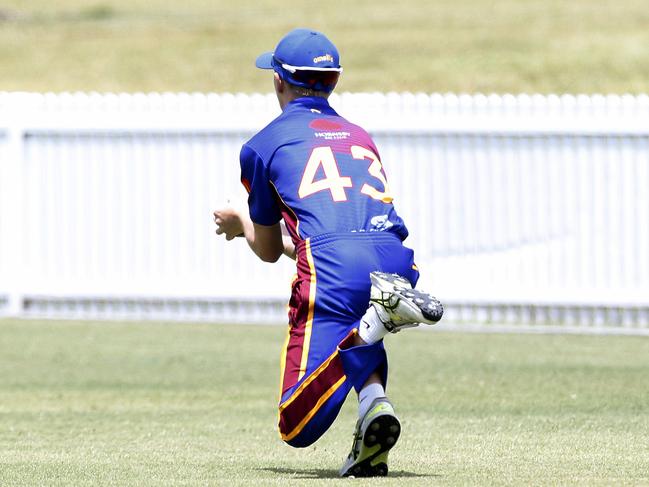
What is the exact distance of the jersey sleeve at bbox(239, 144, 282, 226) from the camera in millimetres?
6020

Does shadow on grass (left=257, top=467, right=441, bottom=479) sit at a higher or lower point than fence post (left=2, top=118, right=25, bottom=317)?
lower

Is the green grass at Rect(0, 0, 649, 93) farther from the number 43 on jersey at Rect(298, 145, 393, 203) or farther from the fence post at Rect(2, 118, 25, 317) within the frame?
the number 43 on jersey at Rect(298, 145, 393, 203)

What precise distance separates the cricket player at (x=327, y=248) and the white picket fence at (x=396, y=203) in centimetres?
723

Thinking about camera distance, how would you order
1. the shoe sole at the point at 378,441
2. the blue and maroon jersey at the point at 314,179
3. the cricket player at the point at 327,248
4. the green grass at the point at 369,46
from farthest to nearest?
the green grass at the point at 369,46 < the blue and maroon jersey at the point at 314,179 < the cricket player at the point at 327,248 < the shoe sole at the point at 378,441

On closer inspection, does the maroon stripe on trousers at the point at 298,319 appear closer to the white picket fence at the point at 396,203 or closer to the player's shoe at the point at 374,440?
the player's shoe at the point at 374,440

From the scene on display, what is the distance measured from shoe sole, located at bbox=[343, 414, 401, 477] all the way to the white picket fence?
7.52 metres

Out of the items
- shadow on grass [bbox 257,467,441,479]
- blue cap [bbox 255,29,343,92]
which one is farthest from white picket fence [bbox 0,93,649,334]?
blue cap [bbox 255,29,343,92]

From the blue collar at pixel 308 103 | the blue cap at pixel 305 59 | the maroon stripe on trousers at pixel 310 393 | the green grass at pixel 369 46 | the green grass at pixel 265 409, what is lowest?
the green grass at pixel 265 409

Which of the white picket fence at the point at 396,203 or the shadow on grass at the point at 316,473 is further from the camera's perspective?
the white picket fence at the point at 396,203

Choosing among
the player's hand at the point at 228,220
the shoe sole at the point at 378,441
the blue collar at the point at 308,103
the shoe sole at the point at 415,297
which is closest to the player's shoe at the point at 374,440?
the shoe sole at the point at 378,441

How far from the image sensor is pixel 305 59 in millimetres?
6051

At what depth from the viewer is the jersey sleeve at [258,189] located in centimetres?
602

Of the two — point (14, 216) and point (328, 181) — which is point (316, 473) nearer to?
point (328, 181)

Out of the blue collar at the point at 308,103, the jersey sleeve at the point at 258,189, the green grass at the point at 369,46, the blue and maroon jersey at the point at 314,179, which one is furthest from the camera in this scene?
the green grass at the point at 369,46
